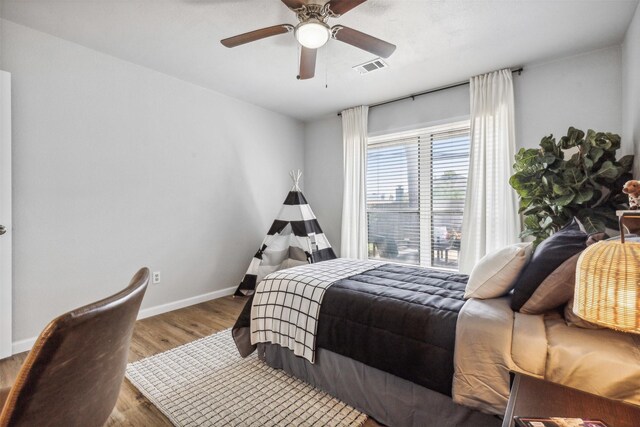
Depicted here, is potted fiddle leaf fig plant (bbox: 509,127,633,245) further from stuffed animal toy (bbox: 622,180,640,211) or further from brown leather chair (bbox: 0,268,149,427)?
brown leather chair (bbox: 0,268,149,427)

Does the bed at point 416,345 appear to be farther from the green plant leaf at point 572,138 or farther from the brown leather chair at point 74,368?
the green plant leaf at point 572,138

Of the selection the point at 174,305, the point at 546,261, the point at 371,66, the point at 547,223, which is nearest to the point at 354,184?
the point at 371,66

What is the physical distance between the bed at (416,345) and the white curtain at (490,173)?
4.27 feet

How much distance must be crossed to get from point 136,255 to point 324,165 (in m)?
2.80

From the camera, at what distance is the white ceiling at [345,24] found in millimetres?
2105

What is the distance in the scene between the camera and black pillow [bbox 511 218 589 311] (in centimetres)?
130

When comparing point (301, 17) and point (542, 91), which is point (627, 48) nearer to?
point (542, 91)

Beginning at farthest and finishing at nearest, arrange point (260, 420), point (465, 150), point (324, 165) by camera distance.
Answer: point (324, 165), point (465, 150), point (260, 420)

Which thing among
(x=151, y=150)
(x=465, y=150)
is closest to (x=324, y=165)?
(x=465, y=150)

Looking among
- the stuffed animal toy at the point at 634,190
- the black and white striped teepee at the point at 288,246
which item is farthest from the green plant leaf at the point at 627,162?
the black and white striped teepee at the point at 288,246

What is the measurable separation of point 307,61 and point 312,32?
0.41 m

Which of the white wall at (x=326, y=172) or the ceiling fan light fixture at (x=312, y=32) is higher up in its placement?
the ceiling fan light fixture at (x=312, y=32)

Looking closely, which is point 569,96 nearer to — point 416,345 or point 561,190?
point 561,190

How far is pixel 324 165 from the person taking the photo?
466 centimetres
